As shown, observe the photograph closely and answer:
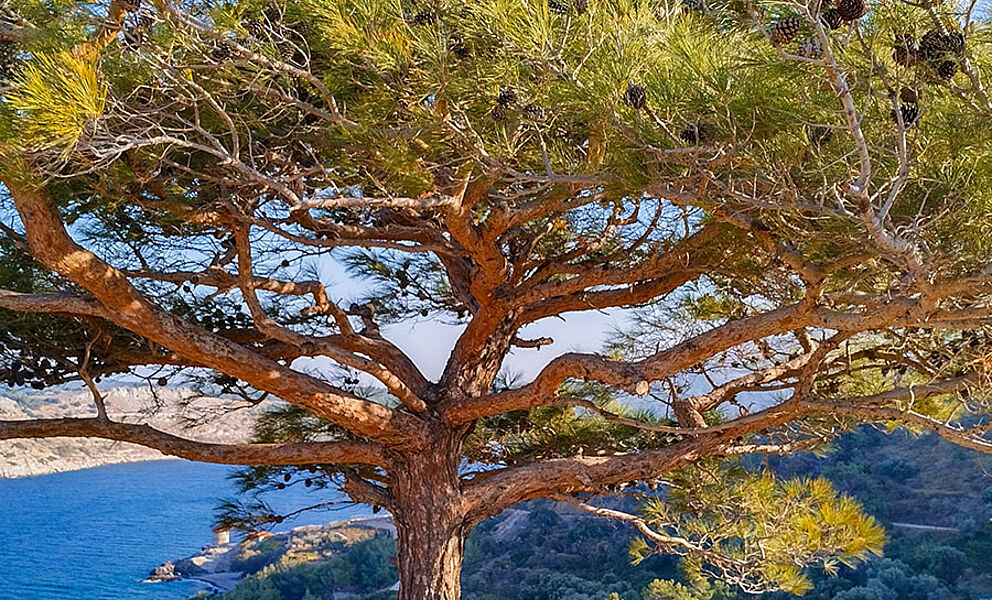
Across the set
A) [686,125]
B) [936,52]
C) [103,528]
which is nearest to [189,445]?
[686,125]

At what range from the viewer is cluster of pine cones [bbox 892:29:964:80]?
1.22 m

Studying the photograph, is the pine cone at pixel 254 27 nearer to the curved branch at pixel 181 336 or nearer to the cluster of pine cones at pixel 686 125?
the curved branch at pixel 181 336

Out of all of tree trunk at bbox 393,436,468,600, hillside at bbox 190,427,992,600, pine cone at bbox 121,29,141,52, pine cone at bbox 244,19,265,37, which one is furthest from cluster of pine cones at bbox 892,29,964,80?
hillside at bbox 190,427,992,600

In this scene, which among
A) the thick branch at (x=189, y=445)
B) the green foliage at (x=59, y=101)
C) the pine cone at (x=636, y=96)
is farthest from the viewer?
the thick branch at (x=189, y=445)

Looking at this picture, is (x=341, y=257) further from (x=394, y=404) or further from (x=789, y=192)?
(x=789, y=192)

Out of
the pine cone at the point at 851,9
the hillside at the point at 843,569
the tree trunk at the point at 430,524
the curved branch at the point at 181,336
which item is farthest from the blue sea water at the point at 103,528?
the pine cone at the point at 851,9

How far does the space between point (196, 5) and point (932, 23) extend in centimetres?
136

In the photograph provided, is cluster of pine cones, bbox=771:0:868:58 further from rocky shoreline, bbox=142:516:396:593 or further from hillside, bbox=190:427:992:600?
rocky shoreline, bbox=142:516:396:593

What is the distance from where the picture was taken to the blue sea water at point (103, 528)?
1251 cm

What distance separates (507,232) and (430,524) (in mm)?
990

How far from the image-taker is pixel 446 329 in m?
3.46

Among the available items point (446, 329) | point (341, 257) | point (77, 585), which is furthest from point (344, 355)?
point (77, 585)

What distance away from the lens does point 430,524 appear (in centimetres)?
271

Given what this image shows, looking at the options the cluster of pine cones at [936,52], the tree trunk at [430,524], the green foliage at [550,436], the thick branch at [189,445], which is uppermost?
the cluster of pine cones at [936,52]
